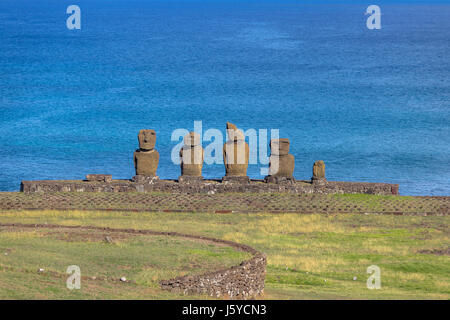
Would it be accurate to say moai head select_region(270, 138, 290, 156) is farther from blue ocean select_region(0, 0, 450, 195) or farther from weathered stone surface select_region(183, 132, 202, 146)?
blue ocean select_region(0, 0, 450, 195)

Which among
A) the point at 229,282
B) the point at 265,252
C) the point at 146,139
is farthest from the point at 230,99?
the point at 229,282

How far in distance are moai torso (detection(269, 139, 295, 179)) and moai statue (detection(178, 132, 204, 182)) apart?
381 cm

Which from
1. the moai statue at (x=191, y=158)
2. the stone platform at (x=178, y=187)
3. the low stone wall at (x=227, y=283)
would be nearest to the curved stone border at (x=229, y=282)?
the low stone wall at (x=227, y=283)

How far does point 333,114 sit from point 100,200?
72.6 meters

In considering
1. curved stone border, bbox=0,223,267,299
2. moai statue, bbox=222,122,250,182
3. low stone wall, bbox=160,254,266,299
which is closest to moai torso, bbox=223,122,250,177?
moai statue, bbox=222,122,250,182

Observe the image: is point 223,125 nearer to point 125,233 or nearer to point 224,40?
point 125,233

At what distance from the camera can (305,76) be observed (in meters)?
146

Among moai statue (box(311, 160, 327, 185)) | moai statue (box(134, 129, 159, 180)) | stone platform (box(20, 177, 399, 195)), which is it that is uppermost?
moai statue (box(134, 129, 159, 180))

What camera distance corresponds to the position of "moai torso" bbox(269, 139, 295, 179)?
49.0 metres

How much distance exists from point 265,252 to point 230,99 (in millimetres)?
88009

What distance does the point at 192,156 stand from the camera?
4853 centimetres

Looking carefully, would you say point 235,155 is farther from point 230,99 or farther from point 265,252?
point 230,99

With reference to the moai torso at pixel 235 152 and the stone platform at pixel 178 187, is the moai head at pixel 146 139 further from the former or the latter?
the moai torso at pixel 235 152

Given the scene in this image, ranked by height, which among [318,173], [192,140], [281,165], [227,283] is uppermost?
[192,140]
